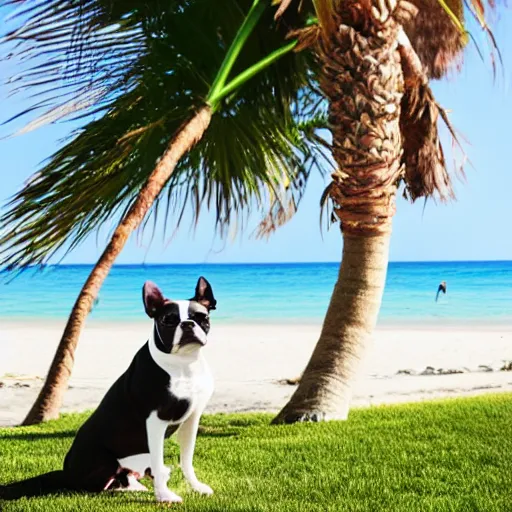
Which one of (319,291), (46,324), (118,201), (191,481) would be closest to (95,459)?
(191,481)

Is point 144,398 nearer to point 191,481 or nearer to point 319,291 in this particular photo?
point 191,481

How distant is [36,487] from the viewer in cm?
413

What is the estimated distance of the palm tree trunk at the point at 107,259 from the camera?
7367 mm

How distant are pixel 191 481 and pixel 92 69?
578cm

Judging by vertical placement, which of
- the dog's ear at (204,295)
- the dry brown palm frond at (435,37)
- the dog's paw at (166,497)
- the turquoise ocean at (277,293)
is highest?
the dry brown palm frond at (435,37)

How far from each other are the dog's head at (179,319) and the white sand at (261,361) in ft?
22.6

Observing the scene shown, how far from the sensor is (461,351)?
2173 centimetres

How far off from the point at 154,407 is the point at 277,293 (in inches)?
1801

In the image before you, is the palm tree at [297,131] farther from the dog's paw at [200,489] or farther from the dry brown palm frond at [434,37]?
the dog's paw at [200,489]

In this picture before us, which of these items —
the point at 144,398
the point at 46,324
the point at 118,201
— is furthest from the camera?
the point at 46,324

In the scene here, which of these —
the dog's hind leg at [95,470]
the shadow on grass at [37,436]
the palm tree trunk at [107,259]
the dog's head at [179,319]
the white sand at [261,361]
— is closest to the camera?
the dog's head at [179,319]

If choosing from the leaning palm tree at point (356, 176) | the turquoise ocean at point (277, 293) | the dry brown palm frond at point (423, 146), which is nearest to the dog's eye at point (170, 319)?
the leaning palm tree at point (356, 176)

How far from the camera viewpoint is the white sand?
11.8 metres

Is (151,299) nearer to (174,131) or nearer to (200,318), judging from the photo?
(200,318)
